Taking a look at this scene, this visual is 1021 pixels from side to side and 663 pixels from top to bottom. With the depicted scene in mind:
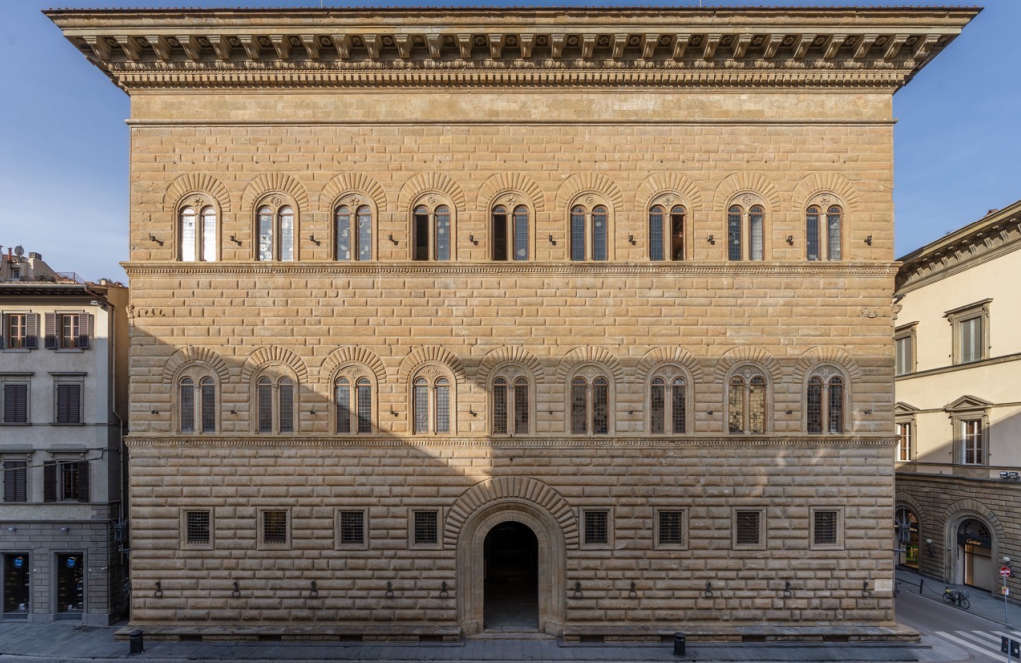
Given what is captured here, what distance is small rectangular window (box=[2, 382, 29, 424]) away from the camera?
1798 cm

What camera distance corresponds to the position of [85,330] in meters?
18.1

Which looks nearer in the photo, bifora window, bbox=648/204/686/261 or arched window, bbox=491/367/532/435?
arched window, bbox=491/367/532/435

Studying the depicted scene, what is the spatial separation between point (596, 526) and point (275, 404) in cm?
912

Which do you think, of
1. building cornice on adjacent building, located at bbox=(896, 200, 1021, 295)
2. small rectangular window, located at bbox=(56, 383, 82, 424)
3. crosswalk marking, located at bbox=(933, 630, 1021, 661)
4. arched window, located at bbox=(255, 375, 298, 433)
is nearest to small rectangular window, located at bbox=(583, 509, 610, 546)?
arched window, located at bbox=(255, 375, 298, 433)

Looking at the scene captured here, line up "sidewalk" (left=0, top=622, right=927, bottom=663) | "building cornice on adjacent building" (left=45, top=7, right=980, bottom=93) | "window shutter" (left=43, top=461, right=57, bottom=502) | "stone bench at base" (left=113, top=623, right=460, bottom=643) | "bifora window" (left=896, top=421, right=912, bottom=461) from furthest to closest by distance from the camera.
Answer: "bifora window" (left=896, top=421, right=912, bottom=461), "window shutter" (left=43, top=461, right=57, bottom=502), "stone bench at base" (left=113, top=623, right=460, bottom=643), "building cornice on adjacent building" (left=45, top=7, right=980, bottom=93), "sidewalk" (left=0, top=622, right=927, bottom=663)

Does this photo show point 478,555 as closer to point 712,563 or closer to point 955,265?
point 712,563

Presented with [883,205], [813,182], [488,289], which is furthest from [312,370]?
[883,205]

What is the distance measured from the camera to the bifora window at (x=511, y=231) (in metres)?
15.7

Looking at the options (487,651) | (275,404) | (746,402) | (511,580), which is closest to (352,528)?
(275,404)

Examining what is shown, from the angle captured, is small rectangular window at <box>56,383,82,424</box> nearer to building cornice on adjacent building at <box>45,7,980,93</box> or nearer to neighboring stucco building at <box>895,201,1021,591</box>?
building cornice on adjacent building at <box>45,7,980,93</box>

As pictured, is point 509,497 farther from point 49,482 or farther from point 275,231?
point 49,482

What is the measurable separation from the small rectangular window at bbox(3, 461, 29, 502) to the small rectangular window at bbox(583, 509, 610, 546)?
1708cm

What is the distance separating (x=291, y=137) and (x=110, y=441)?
11.0m

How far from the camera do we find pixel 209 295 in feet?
51.1
